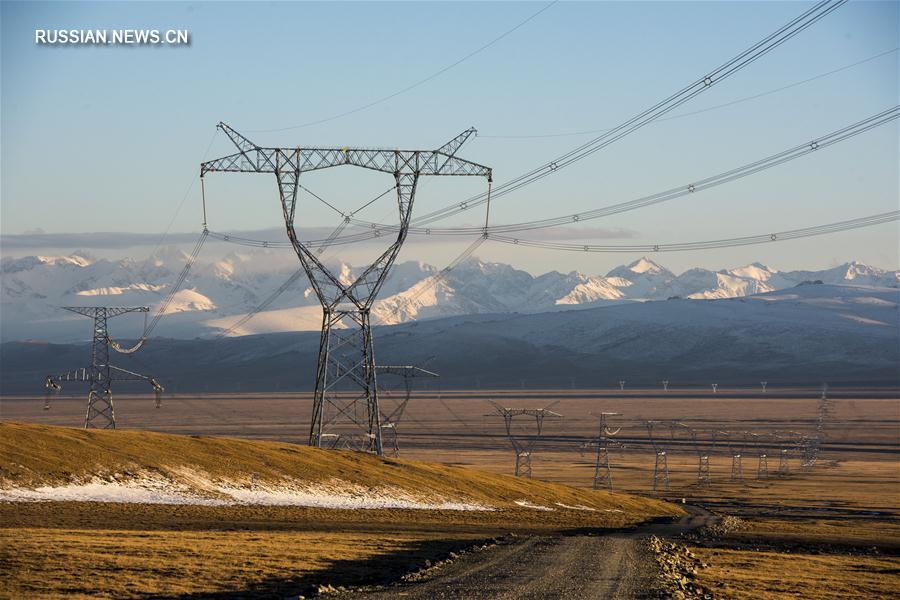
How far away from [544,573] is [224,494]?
31.6 metres

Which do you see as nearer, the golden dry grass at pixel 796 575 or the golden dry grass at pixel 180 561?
the golden dry grass at pixel 180 561

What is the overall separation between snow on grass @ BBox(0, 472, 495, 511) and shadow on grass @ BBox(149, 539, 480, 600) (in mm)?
18554

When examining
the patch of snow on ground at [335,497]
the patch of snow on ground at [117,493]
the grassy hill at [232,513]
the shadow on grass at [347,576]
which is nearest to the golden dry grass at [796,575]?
the shadow on grass at [347,576]

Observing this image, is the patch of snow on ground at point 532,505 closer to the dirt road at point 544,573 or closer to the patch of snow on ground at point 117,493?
the patch of snow on ground at point 117,493

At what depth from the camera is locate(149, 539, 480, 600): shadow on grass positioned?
3938cm

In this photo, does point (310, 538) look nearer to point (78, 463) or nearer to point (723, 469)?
point (78, 463)

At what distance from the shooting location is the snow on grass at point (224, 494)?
63.2 metres

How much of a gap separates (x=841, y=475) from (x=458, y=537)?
110 m

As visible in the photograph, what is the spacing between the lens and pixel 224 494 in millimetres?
69938

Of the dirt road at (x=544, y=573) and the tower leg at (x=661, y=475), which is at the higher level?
the dirt road at (x=544, y=573)

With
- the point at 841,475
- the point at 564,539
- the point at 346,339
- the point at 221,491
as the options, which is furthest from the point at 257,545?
the point at 841,475

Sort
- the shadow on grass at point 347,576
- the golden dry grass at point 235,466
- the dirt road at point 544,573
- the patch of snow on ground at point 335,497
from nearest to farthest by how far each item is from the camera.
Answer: the dirt road at point 544,573 → the shadow on grass at point 347,576 → the golden dry grass at point 235,466 → the patch of snow on ground at point 335,497

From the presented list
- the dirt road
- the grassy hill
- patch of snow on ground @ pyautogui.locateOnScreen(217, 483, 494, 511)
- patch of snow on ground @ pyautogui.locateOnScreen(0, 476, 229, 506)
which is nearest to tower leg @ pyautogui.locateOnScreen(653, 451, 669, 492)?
the grassy hill

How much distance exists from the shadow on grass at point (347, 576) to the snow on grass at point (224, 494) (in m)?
18.6
